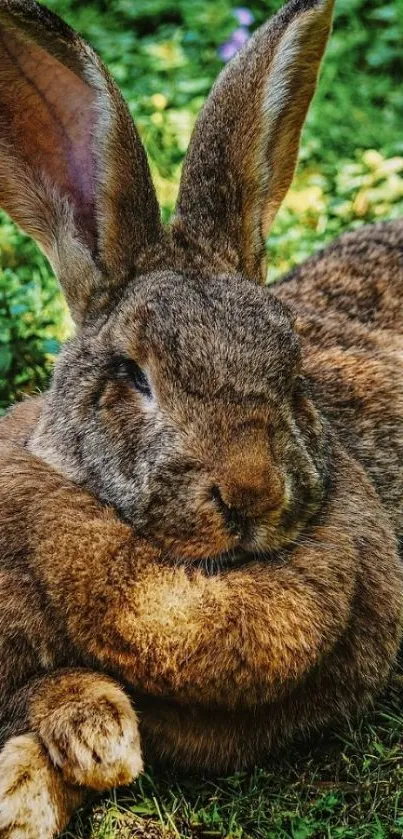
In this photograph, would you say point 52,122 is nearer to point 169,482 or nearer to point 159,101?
point 169,482

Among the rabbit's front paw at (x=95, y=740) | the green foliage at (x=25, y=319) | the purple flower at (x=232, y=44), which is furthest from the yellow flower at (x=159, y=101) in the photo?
the rabbit's front paw at (x=95, y=740)

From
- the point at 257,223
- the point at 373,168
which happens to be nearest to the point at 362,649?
the point at 257,223

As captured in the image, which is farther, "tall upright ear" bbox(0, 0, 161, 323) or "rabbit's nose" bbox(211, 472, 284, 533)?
"tall upright ear" bbox(0, 0, 161, 323)

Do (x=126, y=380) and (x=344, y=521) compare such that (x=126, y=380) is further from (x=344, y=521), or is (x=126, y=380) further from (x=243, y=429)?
(x=344, y=521)

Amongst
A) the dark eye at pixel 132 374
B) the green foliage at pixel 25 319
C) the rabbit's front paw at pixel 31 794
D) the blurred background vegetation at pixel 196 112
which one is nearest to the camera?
the rabbit's front paw at pixel 31 794

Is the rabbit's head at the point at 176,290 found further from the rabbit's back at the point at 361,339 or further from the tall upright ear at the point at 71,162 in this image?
the rabbit's back at the point at 361,339

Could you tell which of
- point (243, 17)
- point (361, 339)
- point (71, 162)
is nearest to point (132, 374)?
point (71, 162)

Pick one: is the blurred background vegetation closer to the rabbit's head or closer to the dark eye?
the rabbit's head

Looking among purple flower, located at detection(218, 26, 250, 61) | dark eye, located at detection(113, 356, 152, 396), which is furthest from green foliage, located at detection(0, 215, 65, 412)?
purple flower, located at detection(218, 26, 250, 61)
